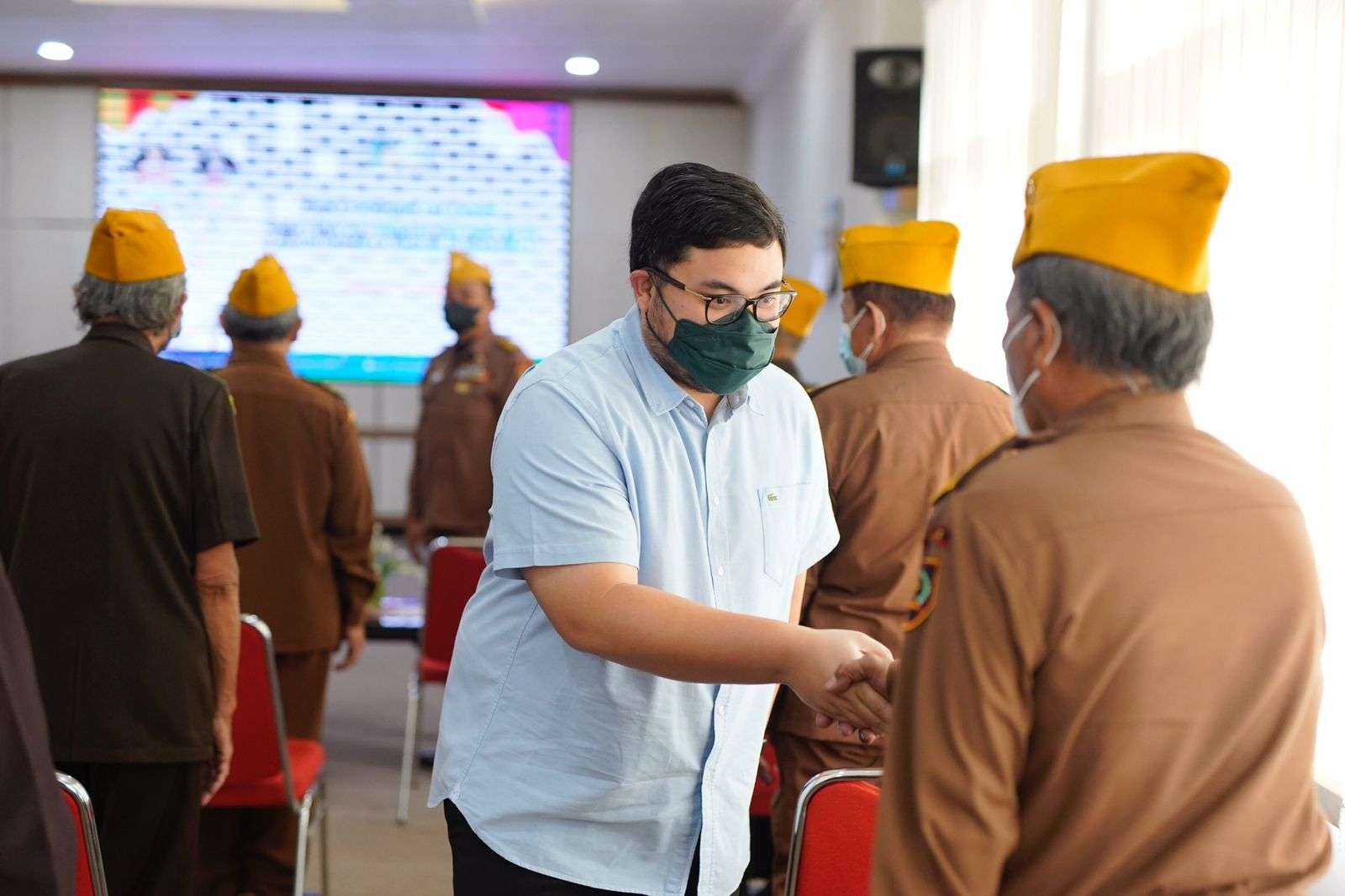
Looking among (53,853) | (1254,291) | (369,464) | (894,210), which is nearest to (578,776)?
(53,853)

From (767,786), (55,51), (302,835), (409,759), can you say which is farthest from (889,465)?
(55,51)

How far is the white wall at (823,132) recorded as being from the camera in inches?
222

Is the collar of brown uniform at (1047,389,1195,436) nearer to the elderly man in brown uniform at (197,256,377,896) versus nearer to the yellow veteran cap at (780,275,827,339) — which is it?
the elderly man in brown uniform at (197,256,377,896)

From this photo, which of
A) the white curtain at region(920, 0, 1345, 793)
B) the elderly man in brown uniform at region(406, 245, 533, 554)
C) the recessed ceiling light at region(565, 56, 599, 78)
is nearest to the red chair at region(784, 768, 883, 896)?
the white curtain at region(920, 0, 1345, 793)

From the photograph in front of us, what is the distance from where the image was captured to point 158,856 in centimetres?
252

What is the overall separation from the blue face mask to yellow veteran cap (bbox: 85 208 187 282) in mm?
1377

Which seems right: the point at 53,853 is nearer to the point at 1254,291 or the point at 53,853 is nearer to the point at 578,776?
the point at 578,776

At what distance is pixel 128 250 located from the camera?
2.45 m

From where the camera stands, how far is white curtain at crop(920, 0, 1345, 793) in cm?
215

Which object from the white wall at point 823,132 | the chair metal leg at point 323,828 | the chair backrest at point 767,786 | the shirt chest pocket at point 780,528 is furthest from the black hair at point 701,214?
the white wall at point 823,132

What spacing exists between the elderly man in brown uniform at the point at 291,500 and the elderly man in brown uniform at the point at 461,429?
4.94ft

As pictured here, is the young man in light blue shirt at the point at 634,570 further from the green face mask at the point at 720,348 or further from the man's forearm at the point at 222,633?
the man's forearm at the point at 222,633

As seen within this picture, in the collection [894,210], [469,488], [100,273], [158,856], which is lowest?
[158,856]

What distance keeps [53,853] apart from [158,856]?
1460mm
